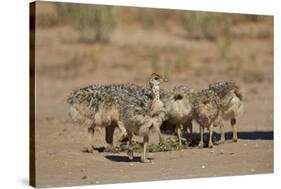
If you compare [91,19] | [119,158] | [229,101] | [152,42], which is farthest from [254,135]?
[91,19]

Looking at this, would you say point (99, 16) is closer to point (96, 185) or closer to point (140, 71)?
point (140, 71)

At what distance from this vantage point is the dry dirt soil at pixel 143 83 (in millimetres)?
10391

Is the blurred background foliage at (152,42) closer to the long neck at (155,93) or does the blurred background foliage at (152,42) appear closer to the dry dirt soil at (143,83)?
the dry dirt soil at (143,83)

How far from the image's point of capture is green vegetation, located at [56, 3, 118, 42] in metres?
10.6

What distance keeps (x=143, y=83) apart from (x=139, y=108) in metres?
0.56

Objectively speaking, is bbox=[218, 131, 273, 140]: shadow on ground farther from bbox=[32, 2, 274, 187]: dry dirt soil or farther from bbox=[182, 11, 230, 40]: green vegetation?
bbox=[182, 11, 230, 40]: green vegetation

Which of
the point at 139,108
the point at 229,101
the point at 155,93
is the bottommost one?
the point at 139,108

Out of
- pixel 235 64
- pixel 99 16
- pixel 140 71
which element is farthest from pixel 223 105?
pixel 99 16

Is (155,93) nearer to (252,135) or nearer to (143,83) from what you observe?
(143,83)

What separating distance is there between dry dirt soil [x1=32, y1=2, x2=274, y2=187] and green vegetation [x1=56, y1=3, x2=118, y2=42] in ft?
0.38

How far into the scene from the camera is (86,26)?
10.8 m

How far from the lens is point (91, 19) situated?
424 inches

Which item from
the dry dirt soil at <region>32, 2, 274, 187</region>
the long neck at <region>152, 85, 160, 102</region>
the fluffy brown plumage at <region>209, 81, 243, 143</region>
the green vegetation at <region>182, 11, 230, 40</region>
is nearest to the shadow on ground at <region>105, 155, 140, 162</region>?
the dry dirt soil at <region>32, 2, 274, 187</region>

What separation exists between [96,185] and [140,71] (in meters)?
1.78
